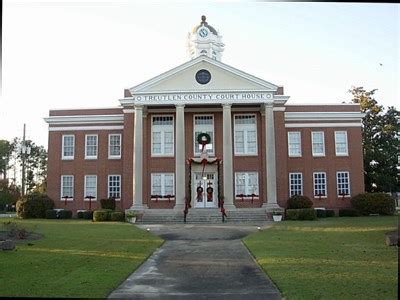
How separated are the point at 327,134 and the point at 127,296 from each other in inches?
1229

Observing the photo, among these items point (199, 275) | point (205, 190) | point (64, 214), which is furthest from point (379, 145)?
point (199, 275)

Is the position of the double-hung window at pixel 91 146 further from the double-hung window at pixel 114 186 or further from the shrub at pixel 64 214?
the shrub at pixel 64 214

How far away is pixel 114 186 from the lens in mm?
38469

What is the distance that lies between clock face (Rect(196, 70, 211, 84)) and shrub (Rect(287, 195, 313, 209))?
1078 cm

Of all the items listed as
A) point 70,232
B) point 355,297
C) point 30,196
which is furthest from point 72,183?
point 355,297

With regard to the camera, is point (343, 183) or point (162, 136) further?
point (343, 183)

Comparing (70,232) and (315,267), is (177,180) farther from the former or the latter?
(315,267)

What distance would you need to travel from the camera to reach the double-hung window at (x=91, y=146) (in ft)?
128

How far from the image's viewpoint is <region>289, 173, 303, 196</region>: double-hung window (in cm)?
3800

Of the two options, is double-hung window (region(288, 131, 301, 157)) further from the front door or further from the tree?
the tree

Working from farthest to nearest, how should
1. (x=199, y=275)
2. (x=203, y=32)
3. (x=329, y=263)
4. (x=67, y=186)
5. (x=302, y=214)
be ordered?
(x=203, y=32) → (x=67, y=186) → (x=302, y=214) → (x=329, y=263) → (x=199, y=275)

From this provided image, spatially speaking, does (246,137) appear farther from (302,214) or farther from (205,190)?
(302,214)

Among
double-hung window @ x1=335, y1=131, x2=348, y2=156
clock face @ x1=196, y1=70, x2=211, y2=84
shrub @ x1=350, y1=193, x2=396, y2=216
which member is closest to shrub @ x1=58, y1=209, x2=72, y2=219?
clock face @ x1=196, y1=70, x2=211, y2=84

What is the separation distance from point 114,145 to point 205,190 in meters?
8.57
